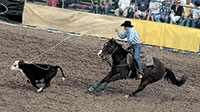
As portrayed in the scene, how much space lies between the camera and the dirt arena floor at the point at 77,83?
1019 cm

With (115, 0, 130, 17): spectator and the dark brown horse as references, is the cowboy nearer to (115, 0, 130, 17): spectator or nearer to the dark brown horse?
the dark brown horse

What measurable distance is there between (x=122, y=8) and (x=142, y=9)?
3.43 feet

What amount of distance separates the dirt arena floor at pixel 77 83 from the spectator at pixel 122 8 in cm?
184

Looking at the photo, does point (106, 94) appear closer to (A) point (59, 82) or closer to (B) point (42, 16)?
(A) point (59, 82)

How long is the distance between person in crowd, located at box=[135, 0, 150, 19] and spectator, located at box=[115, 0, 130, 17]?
57 cm

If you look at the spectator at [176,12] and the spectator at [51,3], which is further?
the spectator at [51,3]

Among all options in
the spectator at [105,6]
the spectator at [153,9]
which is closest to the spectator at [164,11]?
the spectator at [153,9]

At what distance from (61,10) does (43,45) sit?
349 centimetres

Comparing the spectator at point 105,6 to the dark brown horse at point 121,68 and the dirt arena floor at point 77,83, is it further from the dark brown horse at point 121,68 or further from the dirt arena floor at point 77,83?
the dark brown horse at point 121,68

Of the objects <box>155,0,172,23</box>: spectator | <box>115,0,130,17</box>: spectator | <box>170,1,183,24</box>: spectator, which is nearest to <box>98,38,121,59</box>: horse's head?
<box>115,0,130,17</box>: spectator

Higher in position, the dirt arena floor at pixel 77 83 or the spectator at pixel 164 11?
the spectator at pixel 164 11

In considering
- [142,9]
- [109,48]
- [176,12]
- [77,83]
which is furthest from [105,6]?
[109,48]

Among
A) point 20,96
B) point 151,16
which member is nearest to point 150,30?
point 151,16

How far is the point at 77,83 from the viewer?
12.4 meters
